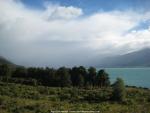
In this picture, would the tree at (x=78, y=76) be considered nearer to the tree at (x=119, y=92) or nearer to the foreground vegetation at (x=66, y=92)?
the foreground vegetation at (x=66, y=92)

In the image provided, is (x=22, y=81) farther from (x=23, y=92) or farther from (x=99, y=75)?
(x=23, y=92)

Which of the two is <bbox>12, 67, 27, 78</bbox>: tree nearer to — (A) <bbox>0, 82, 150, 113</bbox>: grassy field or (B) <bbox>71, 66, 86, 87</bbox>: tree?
(B) <bbox>71, 66, 86, 87</bbox>: tree

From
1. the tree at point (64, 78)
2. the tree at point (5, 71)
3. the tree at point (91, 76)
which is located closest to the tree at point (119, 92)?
the tree at point (64, 78)

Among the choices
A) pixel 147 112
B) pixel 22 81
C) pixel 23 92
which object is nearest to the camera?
pixel 147 112

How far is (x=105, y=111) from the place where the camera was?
4091 cm

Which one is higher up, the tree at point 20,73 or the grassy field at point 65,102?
the tree at point 20,73

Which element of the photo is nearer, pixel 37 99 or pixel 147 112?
pixel 147 112

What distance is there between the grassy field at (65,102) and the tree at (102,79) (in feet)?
81.0

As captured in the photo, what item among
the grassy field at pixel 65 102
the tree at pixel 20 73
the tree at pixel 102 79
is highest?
the tree at pixel 20 73

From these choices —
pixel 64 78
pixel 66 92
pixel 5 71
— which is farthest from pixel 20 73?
pixel 66 92

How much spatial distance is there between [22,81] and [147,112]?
5191 cm

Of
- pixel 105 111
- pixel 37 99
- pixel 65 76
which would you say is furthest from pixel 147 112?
pixel 65 76

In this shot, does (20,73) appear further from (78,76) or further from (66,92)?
(66,92)

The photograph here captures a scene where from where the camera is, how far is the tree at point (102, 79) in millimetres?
90812
